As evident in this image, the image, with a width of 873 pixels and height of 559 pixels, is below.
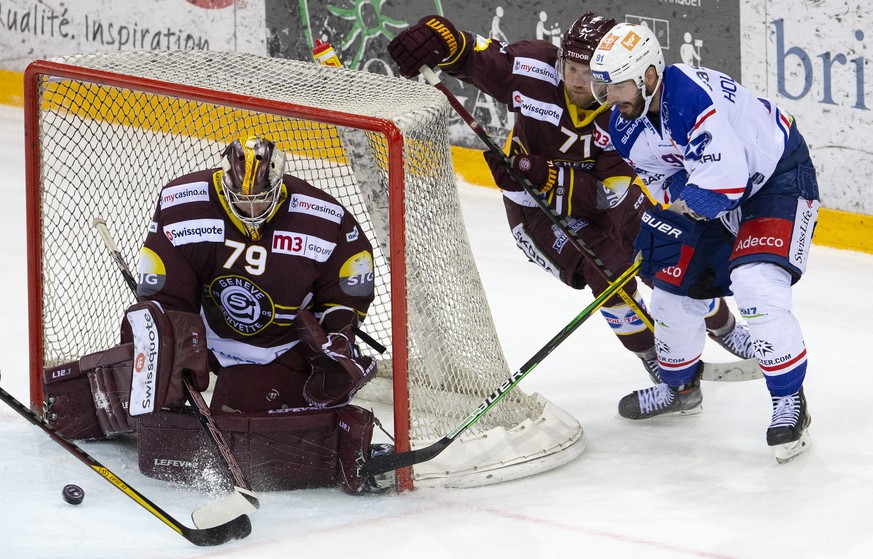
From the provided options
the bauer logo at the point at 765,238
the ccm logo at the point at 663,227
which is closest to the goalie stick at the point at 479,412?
the ccm logo at the point at 663,227

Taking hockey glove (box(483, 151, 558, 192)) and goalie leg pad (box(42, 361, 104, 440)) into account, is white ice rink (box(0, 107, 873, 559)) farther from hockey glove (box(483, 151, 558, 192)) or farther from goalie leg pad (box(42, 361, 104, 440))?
hockey glove (box(483, 151, 558, 192))

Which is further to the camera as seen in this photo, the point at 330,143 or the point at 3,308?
the point at 3,308

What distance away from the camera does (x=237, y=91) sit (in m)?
3.49

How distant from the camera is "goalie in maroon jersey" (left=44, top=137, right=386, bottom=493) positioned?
336 cm

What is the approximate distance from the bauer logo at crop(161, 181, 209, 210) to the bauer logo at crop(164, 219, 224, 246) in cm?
5

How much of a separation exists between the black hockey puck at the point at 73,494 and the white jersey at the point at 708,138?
61.0 inches

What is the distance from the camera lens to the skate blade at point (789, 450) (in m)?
3.66

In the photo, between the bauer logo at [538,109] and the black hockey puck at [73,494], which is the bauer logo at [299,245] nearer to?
the black hockey puck at [73,494]

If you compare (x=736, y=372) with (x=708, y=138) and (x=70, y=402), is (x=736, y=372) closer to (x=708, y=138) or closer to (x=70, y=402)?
(x=708, y=138)

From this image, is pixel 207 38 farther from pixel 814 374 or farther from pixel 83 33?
pixel 814 374

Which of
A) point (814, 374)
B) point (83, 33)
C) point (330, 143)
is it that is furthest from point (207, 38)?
point (814, 374)

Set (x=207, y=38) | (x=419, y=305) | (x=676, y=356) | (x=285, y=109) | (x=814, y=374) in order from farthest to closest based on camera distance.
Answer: (x=207, y=38), (x=814, y=374), (x=676, y=356), (x=419, y=305), (x=285, y=109)

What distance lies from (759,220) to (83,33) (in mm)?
4668

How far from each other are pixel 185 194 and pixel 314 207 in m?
0.31
